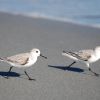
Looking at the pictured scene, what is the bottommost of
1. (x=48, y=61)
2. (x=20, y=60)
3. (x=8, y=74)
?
(x=48, y=61)

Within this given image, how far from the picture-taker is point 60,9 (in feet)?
59.0

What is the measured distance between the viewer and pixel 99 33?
1395 centimetres

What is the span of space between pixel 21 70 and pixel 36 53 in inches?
30.5

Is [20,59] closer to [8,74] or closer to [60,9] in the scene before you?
[8,74]

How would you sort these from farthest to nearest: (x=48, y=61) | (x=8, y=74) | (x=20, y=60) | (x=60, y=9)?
(x=60, y=9)
(x=48, y=61)
(x=8, y=74)
(x=20, y=60)

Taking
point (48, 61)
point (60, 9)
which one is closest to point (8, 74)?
point (48, 61)

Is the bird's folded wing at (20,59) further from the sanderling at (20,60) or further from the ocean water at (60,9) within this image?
the ocean water at (60,9)

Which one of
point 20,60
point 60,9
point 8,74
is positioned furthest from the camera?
point 60,9

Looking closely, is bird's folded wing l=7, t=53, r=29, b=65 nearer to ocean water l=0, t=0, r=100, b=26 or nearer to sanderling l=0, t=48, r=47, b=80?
sanderling l=0, t=48, r=47, b=80

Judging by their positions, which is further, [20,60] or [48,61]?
[48,61]

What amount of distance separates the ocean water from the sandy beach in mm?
783

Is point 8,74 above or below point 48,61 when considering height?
above

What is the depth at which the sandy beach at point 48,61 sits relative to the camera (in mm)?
7496

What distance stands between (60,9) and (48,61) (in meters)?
8.25
